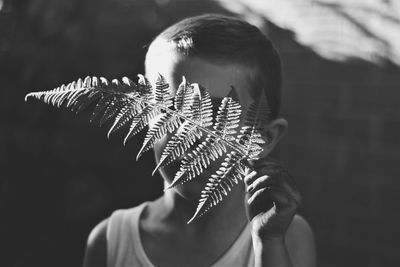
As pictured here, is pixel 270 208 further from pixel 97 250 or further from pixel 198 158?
pixel 97 250

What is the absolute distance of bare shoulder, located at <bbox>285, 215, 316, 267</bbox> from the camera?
2070 mm

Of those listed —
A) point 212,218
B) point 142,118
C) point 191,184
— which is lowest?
point 212,218

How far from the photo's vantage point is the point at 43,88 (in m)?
3.87

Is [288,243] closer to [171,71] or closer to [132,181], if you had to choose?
[171,71]

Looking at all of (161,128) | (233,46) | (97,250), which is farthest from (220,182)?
(97,250)

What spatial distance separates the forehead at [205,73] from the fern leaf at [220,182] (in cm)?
49

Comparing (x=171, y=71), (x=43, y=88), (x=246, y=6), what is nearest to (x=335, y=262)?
(x=246, y=6)

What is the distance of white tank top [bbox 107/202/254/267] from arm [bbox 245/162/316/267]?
2.20 feet

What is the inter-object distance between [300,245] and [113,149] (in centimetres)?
209

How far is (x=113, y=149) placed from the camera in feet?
13.1

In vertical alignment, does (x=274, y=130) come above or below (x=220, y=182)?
below

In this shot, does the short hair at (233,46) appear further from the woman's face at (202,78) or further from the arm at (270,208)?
the arm at (270,208)

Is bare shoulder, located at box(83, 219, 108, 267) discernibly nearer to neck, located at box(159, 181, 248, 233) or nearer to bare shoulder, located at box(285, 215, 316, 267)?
neck, located at box(159, 181, 248, 233)

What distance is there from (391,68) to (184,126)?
8.71 feet
